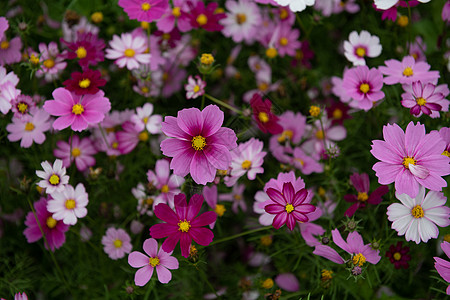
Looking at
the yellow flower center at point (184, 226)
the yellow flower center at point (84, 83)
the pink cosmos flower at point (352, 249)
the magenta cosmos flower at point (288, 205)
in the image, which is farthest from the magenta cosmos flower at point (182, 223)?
the yellow flower center at point (84, 83)

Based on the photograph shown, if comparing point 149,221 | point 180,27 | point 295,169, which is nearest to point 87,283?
point 149,221

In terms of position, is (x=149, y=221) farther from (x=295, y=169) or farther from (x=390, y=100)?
(x=390, y=100)

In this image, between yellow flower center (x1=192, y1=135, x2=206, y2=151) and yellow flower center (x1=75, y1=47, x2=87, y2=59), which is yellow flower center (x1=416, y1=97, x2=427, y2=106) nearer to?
yellow flower center (x1=192, y1=135, x2=206, y2=151)

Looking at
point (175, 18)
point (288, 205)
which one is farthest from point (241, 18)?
point (288, 205)

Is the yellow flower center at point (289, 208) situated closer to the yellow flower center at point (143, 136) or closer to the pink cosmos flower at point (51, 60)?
the yellow flower center at point (143, 136)

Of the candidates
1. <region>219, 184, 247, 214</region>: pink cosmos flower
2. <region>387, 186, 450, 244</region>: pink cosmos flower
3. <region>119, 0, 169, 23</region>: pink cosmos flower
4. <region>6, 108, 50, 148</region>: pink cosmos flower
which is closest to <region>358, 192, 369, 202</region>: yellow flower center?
<region>387, 186, 450, 244</region>: pink cosmos flower
